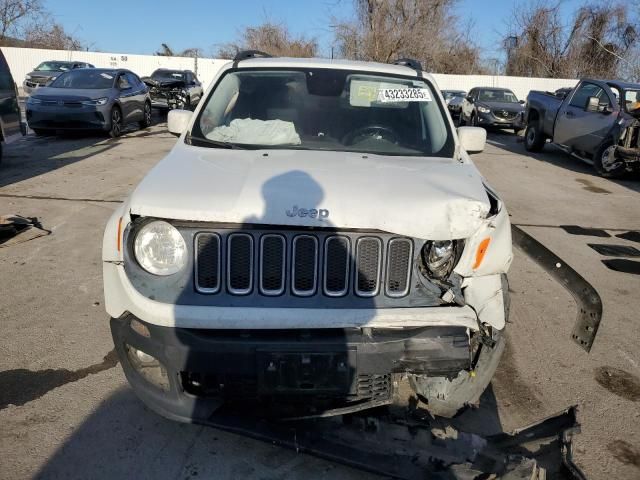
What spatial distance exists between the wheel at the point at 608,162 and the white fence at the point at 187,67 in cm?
2467

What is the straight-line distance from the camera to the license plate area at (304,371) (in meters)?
2.33

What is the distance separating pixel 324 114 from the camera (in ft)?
12.6

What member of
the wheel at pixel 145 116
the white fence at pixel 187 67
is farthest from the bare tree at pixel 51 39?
the wheel at pixel 145 116

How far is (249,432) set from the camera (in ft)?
8.23

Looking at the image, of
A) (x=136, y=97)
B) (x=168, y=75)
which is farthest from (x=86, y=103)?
(x=168, y=75)

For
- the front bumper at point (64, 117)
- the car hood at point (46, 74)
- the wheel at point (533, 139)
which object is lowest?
the wheel at point (533, 139)

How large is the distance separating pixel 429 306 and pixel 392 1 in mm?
34379

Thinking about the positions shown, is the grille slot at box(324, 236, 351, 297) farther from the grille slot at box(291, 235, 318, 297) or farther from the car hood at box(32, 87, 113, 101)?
the car hood at box(32, 87, 113, 101)

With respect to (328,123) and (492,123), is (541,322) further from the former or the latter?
(492,123)

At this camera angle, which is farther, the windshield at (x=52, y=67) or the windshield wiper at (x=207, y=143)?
the windshield at (x=52, y=67)

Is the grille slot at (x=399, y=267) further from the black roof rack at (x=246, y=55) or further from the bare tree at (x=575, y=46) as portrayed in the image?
the bare tree at (x=575, y=46)

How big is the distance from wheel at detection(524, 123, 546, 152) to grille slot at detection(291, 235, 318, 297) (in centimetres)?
1371

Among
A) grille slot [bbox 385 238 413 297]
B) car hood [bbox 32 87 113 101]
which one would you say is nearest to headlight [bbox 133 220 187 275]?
grille slot [bbox 385 238 413 297]

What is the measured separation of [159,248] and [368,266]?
950 mm
